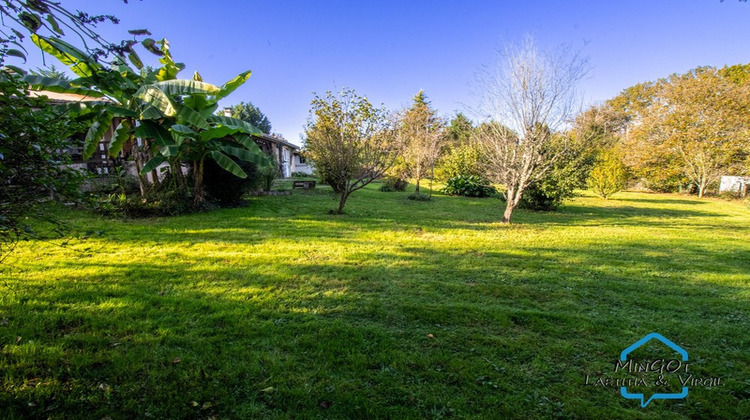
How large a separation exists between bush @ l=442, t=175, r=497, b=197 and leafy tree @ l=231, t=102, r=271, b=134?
44.5m

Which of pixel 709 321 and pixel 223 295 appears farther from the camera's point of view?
pixel 223 295

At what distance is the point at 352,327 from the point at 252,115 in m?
61.3

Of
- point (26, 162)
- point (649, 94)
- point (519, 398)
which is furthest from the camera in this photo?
point (649, 94)

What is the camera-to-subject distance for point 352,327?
11.6 ft

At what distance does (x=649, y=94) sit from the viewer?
31750 mm

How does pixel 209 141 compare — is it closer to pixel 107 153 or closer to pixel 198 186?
pixel 198 186

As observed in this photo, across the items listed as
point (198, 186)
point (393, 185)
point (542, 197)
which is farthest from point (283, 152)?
point (542, 197)

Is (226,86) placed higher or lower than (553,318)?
higher

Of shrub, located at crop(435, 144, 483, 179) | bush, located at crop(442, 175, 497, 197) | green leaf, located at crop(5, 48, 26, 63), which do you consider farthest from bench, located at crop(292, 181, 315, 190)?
green leaf, located at crop(5, 48, 26, 63)

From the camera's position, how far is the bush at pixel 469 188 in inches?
782

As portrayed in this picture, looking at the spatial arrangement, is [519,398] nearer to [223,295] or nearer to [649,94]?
[223,295]

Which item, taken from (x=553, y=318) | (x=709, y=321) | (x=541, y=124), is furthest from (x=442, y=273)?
(x=541, y=124)

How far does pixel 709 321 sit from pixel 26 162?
675cm

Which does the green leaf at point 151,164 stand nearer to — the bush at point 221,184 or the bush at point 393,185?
the bush at point 221,184
